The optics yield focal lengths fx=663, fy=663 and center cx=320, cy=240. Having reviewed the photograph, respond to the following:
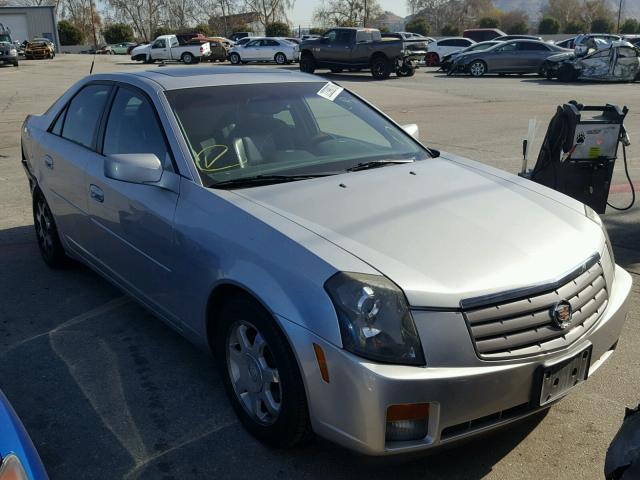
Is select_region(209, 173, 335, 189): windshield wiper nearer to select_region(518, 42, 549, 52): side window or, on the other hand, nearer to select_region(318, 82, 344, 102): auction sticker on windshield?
select_region(318, 82, 344, 102): auction sticker on windshield

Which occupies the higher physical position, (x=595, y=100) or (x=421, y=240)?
(x=421, y=240)

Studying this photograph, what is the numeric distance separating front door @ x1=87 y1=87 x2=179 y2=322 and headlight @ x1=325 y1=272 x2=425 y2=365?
1.23 m

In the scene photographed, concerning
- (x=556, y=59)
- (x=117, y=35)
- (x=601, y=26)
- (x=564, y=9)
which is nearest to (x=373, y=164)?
(x=556, y=59)

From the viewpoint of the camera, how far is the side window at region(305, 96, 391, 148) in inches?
163

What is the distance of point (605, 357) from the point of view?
298cm

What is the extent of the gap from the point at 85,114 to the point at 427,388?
130 inches

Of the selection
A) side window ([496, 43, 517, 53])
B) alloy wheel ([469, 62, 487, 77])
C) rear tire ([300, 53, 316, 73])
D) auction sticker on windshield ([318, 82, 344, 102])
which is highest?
auction sticker on windshield ([318, 82, 344, 102])

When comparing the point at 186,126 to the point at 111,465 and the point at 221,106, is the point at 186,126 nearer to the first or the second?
the point at 221,106

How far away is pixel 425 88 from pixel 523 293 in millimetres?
20034

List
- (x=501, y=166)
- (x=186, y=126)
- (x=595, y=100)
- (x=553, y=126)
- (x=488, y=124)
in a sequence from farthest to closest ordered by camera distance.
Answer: (x=595, y=100)
(x=488, y=124)
(x=501, y=166)
(x=553, y=126)
(x=186, y=126)

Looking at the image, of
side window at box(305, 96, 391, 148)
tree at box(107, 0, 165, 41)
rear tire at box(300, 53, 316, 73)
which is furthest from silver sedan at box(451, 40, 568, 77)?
tree at box(107, 0, 165, 41)

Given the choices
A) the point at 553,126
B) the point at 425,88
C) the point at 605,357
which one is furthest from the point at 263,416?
the point at 425,88

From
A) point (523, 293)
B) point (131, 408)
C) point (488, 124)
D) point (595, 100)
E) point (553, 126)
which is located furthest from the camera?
point (595, 100)

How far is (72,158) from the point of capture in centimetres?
447
